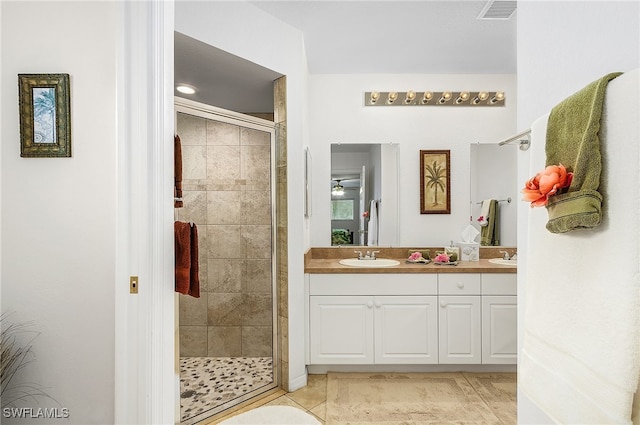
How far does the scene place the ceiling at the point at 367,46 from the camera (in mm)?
2186

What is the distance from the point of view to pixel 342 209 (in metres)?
3.21

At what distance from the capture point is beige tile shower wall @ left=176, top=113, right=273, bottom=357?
249 centimetres

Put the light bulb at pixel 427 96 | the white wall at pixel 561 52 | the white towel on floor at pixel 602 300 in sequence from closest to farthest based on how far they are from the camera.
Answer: the white towel on floor at pixel 602 300, the white wall at pixel 561 52, the light bulb at pixel 427 96

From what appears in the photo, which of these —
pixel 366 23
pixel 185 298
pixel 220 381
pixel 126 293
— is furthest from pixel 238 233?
pixel 366 23

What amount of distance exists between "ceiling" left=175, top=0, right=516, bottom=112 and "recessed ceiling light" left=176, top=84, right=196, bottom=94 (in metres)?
0.06

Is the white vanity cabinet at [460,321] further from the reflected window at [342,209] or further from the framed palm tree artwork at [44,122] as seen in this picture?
the framed palm tree artwork at [44,122]

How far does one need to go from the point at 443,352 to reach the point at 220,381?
1.71m

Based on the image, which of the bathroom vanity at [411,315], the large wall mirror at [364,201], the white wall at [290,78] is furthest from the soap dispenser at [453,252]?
the white wall at [290,78]

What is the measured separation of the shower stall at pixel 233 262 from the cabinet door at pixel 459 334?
1299 millimetres

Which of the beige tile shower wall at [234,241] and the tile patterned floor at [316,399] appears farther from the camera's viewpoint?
the beige tile shower wall at [234,241]

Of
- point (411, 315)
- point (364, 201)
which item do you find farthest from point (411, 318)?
point (364, 201)

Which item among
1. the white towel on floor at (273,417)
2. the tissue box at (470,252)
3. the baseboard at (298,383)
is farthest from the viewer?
Answer: the tissue box at (470,252)

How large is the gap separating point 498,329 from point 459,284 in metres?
0.47

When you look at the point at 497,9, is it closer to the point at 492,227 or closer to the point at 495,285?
the point at 492,227
